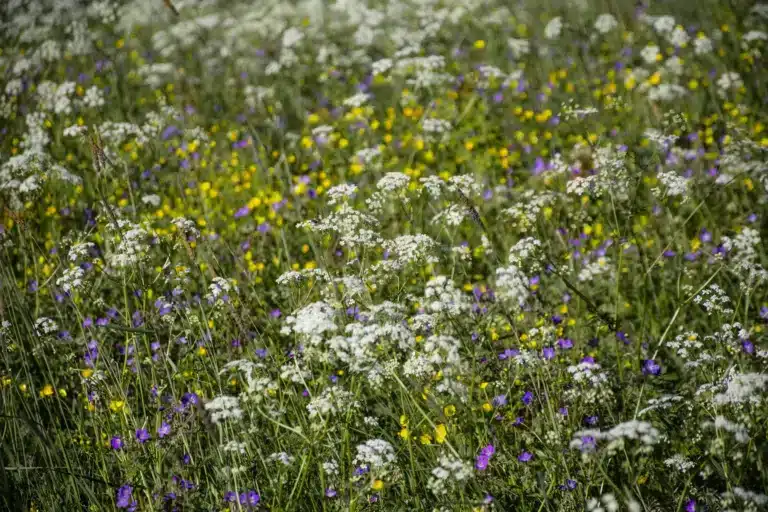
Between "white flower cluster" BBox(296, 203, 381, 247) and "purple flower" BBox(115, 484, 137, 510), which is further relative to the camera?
"white flower cluster" BBox(296, 203, 381, 247)

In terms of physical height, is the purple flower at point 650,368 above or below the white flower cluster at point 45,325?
below

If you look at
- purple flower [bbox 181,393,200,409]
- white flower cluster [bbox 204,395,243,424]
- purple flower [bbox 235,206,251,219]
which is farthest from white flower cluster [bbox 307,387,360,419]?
purple flower [bbox 235,206,251,219]

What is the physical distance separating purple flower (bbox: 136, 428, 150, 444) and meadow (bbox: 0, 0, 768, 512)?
1.0 inches

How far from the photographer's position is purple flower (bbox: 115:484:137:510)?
103 inches

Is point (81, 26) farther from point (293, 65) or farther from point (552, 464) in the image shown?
point (552, 464)

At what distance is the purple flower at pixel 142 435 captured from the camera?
9.06ft

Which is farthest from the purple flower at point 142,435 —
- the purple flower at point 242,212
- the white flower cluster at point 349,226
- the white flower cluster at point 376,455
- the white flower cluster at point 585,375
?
the purple flower at point 242,212

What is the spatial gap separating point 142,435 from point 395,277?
1.43 metres

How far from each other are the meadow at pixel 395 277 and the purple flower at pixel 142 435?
25 millimetres

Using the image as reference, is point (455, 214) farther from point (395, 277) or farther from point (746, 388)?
point (746, 388)

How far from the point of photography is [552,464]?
2.61 meters

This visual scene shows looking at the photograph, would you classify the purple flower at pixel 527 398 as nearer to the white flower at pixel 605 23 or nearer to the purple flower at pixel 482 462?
the purple flower at pixel 482 462

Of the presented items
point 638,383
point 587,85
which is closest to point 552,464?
point 638,383

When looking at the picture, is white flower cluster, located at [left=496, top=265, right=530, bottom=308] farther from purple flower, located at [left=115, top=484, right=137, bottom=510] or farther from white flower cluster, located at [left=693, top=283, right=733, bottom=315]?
purple flower, located at [left=115, top=484, right=137, bottom=510]
